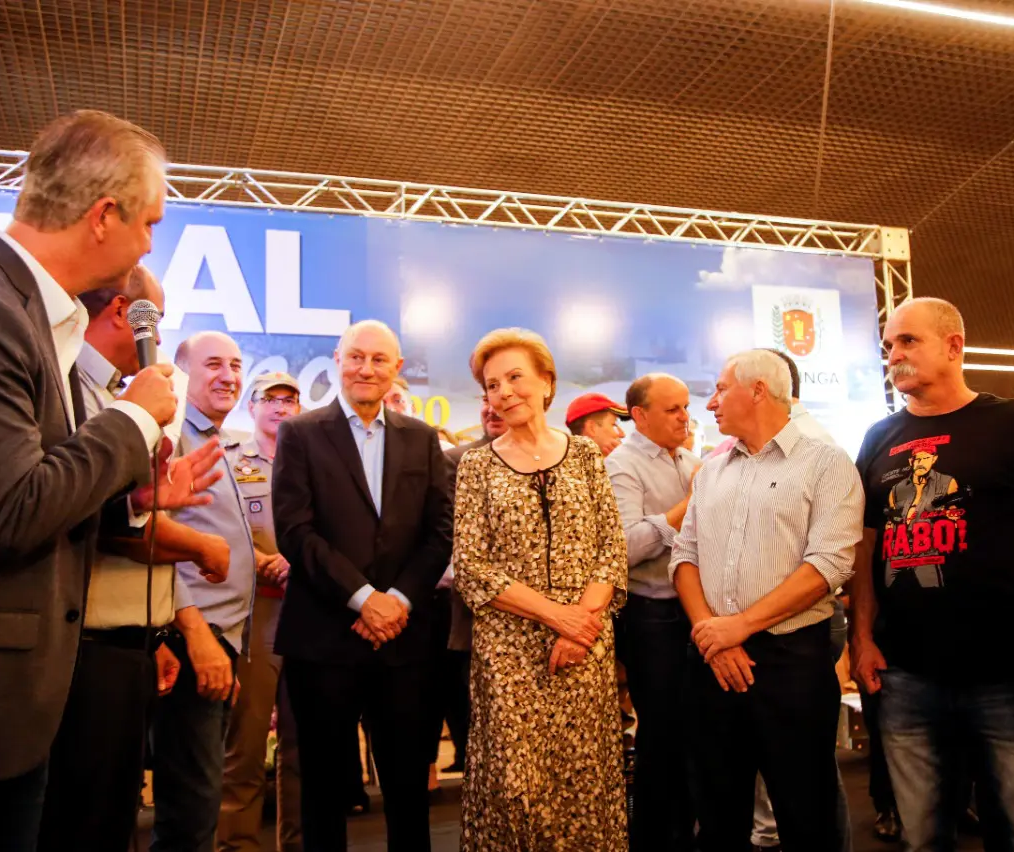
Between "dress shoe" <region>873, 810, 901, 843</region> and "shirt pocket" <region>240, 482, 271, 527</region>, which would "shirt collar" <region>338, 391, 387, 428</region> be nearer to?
"shirt pocket" <region>240, 482, 271, 527</region>

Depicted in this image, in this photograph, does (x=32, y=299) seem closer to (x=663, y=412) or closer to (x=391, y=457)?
(x=391, y=457)

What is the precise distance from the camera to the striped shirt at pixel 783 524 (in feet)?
7.97

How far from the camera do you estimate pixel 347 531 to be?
9.04ft

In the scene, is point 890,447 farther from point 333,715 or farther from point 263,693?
point 263,693

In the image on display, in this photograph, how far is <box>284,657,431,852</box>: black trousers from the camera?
102 inches

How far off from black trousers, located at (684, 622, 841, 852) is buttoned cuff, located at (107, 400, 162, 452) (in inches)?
67.8

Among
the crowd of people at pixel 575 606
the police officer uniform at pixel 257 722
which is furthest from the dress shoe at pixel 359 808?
the crowd of people at pixel 575 606

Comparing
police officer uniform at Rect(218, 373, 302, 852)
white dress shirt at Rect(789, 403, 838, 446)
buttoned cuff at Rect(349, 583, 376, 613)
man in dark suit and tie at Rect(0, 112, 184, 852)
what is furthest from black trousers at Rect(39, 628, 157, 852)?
white dress shirt at Rect(789, 403, 838, 446)

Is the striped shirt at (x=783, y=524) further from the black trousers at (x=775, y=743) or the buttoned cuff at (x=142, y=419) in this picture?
the buttoned cuff at (x=142, y=419)

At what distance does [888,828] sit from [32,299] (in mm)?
3565

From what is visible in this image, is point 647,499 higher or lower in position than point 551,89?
lower

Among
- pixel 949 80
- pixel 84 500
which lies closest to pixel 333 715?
pixel 84 500

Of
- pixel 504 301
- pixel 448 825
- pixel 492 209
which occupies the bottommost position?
pixel 448 825

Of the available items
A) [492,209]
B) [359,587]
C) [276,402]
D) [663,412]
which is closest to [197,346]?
[276,402]
